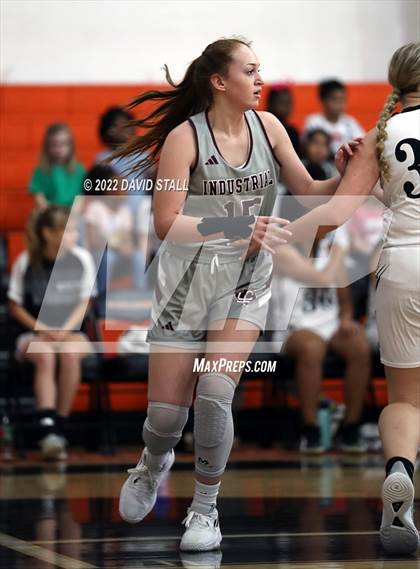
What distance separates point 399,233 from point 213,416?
1.01 meters

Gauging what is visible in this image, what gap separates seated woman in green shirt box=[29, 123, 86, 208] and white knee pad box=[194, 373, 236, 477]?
5005mm

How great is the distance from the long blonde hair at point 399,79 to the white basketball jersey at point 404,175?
23mm

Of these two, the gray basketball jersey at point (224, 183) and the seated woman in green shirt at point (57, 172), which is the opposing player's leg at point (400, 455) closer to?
the gray basketball jersey at point (224, 183)

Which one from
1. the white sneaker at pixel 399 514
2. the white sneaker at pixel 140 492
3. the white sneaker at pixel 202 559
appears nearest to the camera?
the white sneaker at pixel 202 559

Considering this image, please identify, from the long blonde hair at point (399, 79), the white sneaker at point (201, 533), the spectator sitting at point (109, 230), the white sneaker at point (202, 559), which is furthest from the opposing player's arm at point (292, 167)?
the spectator sitting at point (109, 230)

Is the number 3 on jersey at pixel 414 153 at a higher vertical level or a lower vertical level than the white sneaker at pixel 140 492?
higher

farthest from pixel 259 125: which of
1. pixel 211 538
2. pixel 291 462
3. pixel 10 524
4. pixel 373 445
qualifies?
pixel 373 445

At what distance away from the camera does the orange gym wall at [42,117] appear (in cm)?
1130

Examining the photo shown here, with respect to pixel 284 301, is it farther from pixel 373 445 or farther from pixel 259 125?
pixel 259 125

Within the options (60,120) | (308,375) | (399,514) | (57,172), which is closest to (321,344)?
(308,375)

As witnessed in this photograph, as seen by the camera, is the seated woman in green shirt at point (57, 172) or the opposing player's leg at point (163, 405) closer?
the opposing player's leg at point (163, 405)

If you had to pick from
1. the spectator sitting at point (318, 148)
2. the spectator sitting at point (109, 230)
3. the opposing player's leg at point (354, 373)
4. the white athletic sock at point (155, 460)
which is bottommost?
the opposing player's leg at point (354, 373)

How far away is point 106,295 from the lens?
1022 centimetres

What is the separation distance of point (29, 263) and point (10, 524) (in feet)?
12.0
